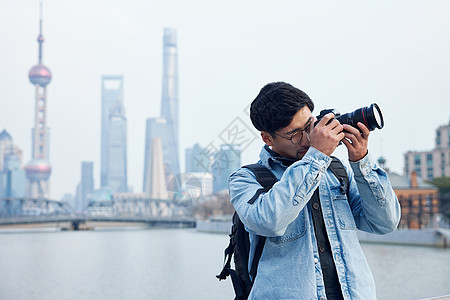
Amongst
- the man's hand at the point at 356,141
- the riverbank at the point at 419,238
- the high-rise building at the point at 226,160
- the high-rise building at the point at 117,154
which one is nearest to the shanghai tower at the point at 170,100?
the high-rise building at the point at 117,154

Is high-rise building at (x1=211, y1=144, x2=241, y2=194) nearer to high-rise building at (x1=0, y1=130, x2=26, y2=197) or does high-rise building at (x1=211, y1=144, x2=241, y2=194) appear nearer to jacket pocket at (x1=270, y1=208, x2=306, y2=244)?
jacket pocket at (x1=270, y1=208, x2=306, y2=244)

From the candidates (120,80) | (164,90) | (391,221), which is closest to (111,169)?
(164,90)

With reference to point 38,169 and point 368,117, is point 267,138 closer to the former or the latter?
point 368,117

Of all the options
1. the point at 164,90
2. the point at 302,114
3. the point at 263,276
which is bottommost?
the point at 263,276

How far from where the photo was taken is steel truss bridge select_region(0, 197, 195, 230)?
55.5 metres

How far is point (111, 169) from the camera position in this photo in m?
141

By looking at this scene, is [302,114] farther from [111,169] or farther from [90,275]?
[111,169]

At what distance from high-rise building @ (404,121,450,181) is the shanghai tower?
223 ft

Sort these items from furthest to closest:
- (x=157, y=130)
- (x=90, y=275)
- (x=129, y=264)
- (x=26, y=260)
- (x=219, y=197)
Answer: (x=157, y=130)
(x=219, y=197)
(x=26, y=260)
(x=129, y=264)
(x=90, y=275)

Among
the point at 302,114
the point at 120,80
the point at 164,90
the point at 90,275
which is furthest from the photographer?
the point at 120,80

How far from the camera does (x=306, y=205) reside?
A: 4.72ft

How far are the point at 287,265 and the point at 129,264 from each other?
66.2 ft

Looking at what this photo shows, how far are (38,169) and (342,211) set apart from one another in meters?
125

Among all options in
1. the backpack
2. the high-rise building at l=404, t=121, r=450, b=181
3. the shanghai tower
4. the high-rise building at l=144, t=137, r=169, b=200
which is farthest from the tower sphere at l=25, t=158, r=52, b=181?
the backpack
